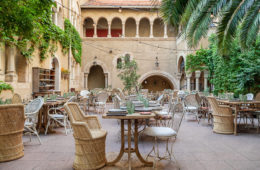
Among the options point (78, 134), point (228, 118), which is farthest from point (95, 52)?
point (78, 134)

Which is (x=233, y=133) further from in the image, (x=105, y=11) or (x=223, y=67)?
(x=105, y=11)

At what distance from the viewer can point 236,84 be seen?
7.68 m

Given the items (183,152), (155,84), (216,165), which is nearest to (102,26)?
(155,84)

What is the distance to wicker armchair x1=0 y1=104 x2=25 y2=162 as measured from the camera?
289 cm

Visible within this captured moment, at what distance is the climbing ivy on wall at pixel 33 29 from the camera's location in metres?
3.31

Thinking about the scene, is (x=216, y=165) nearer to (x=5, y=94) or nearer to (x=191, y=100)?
(x=191, y=100)

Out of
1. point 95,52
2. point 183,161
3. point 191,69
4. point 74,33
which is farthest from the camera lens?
point 95,52

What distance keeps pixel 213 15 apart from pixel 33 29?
167 inches

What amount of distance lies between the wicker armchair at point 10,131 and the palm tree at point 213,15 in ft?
11.2

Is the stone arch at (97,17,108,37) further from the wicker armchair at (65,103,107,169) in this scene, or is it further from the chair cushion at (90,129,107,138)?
the wicker armchair at (65,103,107,169)

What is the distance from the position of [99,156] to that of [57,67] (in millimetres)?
9055

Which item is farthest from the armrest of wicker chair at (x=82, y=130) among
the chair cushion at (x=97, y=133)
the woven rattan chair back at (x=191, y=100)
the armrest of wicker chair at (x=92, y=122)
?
the woven rattan chair back at (x=191, y=100)

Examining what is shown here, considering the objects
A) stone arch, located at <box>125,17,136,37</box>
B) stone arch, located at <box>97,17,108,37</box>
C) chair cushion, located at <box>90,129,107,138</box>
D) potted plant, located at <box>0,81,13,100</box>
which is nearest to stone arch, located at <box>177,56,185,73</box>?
stone arch, located at <box>125,17,136,37</box>

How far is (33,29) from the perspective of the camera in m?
4.84
